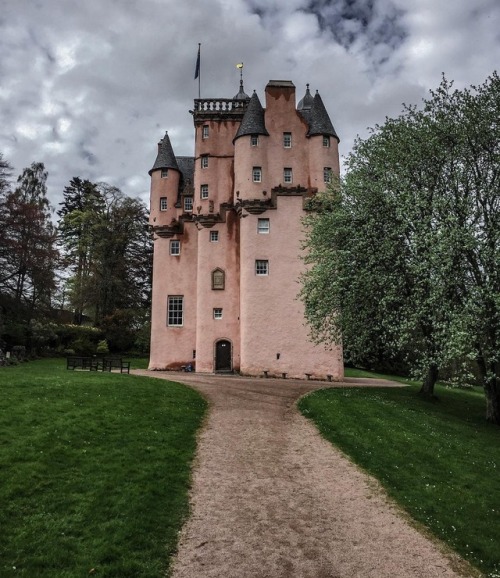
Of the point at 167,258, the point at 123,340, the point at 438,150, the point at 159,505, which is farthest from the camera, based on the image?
the point at 123,340

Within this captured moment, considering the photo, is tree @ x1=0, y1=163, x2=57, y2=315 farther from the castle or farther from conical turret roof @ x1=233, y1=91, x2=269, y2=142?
conical turret roof @ x1=233, y1=91, x2=269, y2=142

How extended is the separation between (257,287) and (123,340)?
2030 centimetres

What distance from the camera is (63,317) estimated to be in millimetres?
64062

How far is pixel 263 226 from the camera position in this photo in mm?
37562

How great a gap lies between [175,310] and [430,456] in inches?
1137

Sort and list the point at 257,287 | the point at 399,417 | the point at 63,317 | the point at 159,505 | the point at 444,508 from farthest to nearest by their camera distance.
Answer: the point at 63,317 → the point at 257,287 → the point at 399,417 → the point at 444,508 → the point at 159,505

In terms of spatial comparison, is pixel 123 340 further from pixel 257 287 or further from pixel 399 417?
pixel 399 417

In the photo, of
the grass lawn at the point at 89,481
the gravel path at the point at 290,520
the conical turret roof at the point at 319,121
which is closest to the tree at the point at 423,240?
the gravel path at the point at 290,520

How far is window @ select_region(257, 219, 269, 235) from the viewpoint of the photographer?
3744cm

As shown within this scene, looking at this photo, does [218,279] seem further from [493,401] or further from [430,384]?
[493,401]

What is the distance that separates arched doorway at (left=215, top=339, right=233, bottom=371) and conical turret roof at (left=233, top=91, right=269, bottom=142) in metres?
17.1

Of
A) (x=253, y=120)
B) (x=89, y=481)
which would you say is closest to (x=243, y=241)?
(x=253, y=120)

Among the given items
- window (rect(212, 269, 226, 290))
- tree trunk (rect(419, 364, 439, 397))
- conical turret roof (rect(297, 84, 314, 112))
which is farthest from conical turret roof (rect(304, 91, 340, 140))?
tree trunk (rect(419, 364, 439, 397))

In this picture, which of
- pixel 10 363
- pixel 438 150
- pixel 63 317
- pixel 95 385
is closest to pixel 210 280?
pixel 10 363
